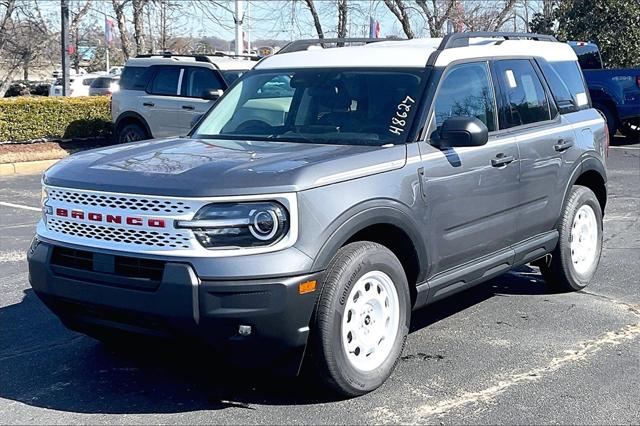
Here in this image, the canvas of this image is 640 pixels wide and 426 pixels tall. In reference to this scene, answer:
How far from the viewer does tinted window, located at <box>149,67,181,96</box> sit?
1482 cm

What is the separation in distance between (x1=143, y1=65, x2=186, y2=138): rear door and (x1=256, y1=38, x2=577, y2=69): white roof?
8.75 m

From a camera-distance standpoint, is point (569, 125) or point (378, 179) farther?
point (569, 125)

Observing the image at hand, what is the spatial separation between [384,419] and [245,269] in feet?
3.50

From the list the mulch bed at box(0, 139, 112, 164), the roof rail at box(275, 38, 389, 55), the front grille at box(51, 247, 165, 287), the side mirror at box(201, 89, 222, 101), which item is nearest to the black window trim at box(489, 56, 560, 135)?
the roof rail at box(275, 38, 389, 55)

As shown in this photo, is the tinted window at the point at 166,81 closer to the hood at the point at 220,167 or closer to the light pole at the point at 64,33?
the light pole at the point at 64,33

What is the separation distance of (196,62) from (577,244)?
9.19 meters

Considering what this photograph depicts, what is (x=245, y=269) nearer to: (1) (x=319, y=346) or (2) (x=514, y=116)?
(1) (x=319, y=346)

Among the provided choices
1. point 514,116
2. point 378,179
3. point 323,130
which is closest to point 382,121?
point 323,130

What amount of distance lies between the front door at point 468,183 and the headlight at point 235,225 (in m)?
1.18

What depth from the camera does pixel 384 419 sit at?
14.1ft

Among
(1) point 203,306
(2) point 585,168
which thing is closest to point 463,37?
(2) point 585,168

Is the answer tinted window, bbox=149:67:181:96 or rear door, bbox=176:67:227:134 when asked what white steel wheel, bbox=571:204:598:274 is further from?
tinted window, bbox=149:67:181:96

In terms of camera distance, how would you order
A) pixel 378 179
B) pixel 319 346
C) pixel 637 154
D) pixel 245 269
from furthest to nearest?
pixel 637 154 → pixel 378 179 → pixel 319 346 → pixel 245 269

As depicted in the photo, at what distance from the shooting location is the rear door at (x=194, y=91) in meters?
14.3
